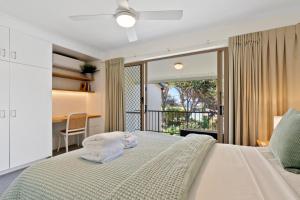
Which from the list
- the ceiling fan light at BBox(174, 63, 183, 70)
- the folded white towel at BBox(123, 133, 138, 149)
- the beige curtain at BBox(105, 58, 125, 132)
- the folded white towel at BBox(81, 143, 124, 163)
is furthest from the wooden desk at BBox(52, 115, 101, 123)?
the ceiling fan light at BBox(174, 63, 183, 70)

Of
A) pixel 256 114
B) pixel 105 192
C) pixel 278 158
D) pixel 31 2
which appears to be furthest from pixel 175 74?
pixel 105 192

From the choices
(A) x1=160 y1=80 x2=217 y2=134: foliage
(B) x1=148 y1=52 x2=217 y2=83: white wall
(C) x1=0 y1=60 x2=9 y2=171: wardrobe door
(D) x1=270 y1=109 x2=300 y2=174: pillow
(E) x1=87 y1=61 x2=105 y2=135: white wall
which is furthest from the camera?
(A) x1=160 y1=80 x2=217 y2=134: foliage

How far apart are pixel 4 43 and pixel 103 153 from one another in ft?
8.26

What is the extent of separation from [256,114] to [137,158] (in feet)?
6.81

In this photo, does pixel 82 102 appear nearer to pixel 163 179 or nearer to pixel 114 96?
pixel 114 96

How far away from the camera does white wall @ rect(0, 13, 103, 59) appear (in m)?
2.57

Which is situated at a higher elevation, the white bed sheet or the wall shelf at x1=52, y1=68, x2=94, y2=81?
the wall shelf at x1=52, y1=68, x2=94, y2=81

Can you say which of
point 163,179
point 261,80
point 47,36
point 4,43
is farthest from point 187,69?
point 163,179

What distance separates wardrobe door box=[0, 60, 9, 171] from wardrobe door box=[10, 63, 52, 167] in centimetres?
6

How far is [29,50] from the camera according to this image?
2.83 metres

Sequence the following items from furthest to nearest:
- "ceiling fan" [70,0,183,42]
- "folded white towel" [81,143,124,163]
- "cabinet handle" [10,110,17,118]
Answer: "cabinet handle" [10,110,17,118]
"ceiling fan" [70,0,183,42]
"folded white towel" [81,143,124,163]

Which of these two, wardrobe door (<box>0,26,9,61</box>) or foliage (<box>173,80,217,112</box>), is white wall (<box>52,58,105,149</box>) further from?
foliage (<box>173,80,217,112</box>)

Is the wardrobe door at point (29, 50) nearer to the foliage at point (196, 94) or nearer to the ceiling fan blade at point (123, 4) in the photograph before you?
the ceiling fan blade at point (123, 4)

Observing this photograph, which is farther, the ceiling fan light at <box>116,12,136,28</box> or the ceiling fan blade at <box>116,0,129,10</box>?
the ceiling fan light at <box>116,12,136,28</box>
